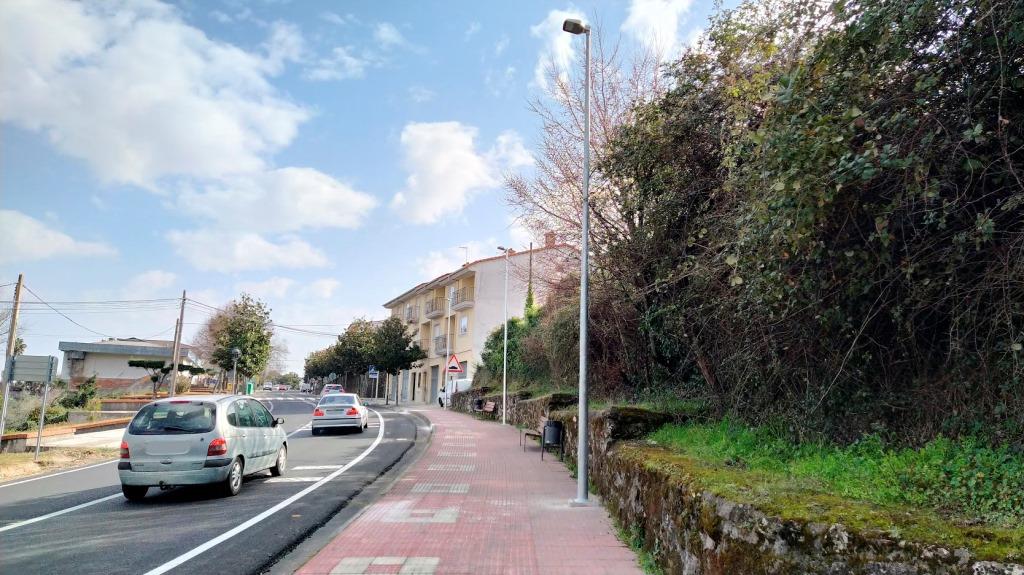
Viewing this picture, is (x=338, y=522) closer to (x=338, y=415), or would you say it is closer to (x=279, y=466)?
(x=279, y=466)

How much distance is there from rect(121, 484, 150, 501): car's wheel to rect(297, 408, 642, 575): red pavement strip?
3602mm

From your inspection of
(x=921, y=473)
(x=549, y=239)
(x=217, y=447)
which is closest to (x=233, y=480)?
(x=217, y=447)

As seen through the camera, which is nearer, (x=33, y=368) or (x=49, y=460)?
(x=49, y=460)

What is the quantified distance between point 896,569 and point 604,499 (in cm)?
599

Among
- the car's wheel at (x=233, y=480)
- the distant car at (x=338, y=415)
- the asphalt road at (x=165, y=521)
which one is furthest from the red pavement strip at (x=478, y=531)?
the distant car at (x=338, y=415)

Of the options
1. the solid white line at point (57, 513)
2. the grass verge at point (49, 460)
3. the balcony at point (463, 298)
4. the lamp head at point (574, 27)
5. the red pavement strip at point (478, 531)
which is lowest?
the grass verge at point (49, 460)

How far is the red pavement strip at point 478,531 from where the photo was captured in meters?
5.94

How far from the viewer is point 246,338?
152ft

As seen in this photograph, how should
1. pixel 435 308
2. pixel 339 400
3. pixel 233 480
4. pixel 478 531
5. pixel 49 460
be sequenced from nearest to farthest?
pixel 478 531, pixel 233 480, pixel 49 460, pixel 339 400, pixel 435 308

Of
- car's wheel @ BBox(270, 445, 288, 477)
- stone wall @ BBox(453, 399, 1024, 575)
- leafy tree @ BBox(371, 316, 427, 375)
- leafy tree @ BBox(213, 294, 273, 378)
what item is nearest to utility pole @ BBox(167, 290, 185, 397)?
leafy tree @ BBox(213, 294, 273, 378)

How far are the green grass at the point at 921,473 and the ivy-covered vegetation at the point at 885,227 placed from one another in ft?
0.66

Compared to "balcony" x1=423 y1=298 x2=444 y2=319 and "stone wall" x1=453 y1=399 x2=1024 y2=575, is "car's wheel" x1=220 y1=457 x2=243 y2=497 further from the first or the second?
"balcony" x1=423 y1=298 x2=444 y2=319

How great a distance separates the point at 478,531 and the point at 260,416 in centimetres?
580

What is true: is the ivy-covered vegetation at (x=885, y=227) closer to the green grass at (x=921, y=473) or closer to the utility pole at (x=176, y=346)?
the green grass at (x=921, y=473)
